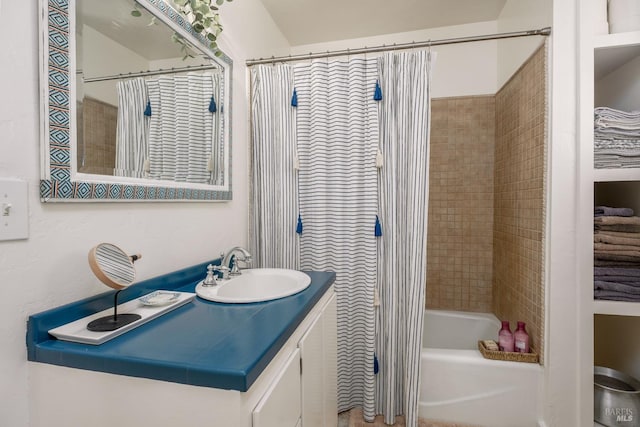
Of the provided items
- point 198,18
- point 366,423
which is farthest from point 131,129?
point 366,423

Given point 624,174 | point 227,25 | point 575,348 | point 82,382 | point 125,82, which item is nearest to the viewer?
point 82,382

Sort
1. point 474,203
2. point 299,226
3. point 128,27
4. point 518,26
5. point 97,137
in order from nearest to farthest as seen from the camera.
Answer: point 97,137 < point 128,27 < point 299,226 < point 518,26 < point 474,203

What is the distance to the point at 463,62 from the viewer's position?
232 centimetres

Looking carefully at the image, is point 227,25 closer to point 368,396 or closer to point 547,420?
point 368,396

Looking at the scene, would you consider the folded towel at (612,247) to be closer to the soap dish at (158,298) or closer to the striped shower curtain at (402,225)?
the striped shower curtain at (402,225)

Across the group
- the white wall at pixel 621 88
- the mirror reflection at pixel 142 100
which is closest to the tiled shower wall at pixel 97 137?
the mirror reflection at pixel 142 100

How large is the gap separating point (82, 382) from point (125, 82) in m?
0.90

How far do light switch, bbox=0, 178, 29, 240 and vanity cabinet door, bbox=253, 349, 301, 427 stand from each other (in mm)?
679

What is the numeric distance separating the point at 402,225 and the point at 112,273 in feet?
4.19

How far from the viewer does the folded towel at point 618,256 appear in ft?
4.30

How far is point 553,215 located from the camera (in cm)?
143

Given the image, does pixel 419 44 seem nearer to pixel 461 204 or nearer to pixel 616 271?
pixel 461 204

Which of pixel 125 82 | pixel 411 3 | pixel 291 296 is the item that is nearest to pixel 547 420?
pixel 291 296

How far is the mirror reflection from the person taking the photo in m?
0.89
